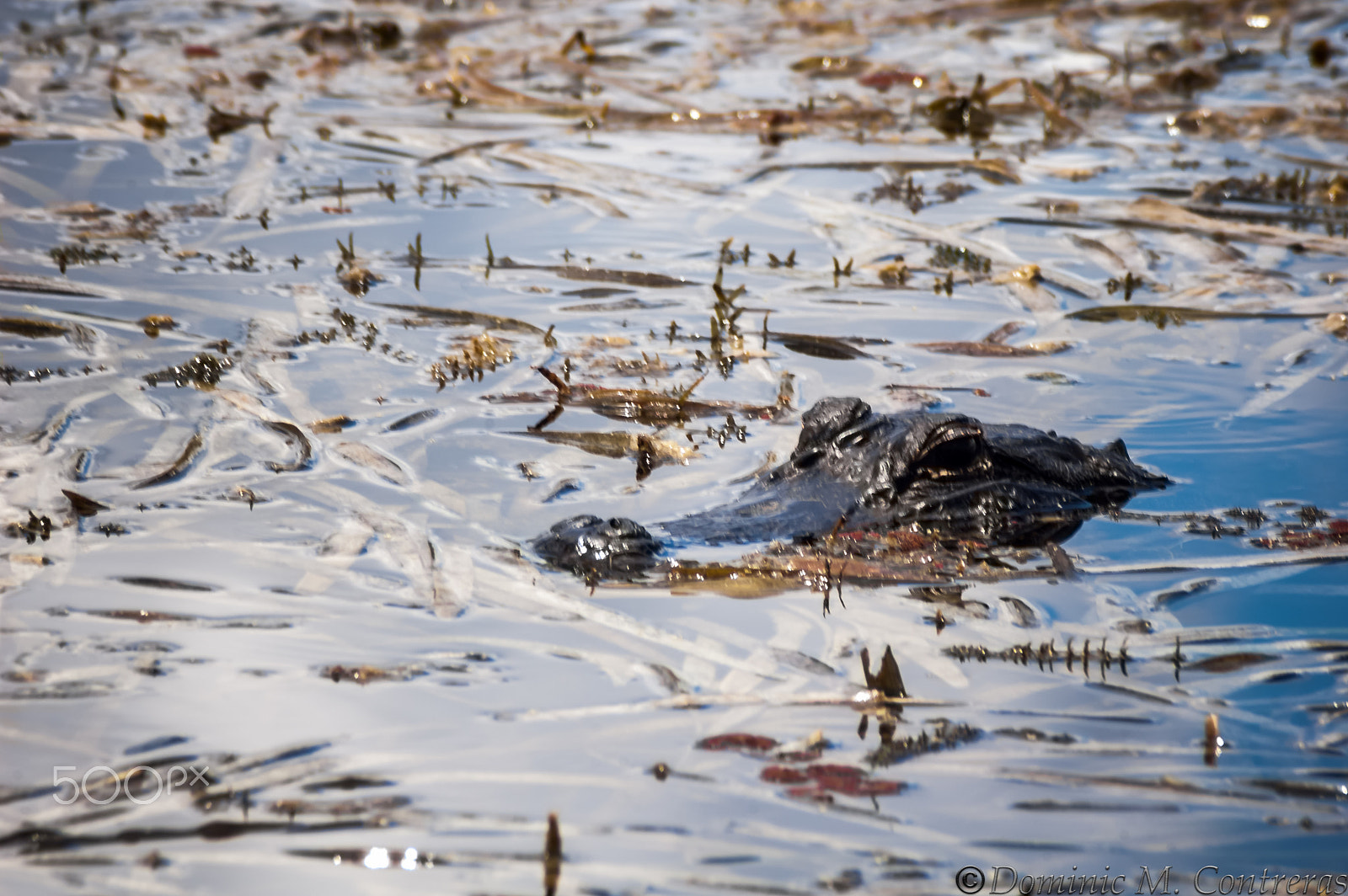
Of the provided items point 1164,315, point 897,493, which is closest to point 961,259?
point 1164,315

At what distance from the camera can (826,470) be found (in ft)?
15.4

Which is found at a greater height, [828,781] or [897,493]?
[897,493]

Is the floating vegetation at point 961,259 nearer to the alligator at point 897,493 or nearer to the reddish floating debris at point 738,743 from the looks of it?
the alligator at point 897,493

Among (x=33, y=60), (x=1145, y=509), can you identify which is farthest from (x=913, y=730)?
(x=33, y=60)

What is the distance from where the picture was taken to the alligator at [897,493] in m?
4.15

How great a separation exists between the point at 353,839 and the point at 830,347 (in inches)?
167

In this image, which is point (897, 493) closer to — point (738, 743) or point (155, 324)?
point (738, 743)

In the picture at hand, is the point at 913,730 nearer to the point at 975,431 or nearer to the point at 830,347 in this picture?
the point at 975,431

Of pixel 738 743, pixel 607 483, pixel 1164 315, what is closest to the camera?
pixel 738 743

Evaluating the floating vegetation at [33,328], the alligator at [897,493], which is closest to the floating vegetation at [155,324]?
the floating vegetation at [33,328]

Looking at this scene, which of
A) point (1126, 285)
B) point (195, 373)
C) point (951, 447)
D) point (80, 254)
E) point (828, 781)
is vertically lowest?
point (828, 781)

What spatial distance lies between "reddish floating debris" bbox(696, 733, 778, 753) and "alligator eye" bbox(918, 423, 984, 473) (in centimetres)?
162

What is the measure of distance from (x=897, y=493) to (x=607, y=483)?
47.6 inches

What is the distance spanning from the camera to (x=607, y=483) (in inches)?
196
